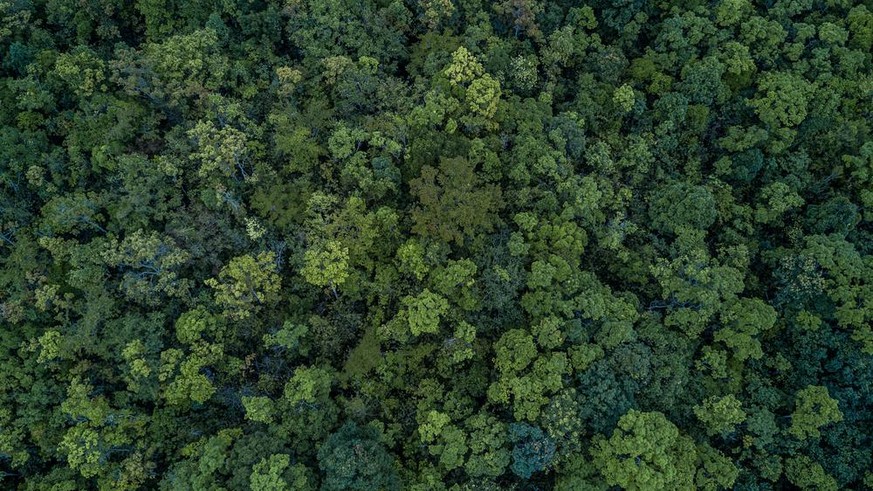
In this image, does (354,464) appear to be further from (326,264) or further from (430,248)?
(430,248)

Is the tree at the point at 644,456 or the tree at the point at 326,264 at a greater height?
the tree at the point at 326,264

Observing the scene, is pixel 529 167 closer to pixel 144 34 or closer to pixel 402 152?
pixel 402 152

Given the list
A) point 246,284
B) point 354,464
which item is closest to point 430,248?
point 246,284

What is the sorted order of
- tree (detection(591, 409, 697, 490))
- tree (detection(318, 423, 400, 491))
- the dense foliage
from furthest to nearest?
the dense foliage, tree (detection(591, 409, 697, 490)), tree (detection(318, 423, 400, 491))

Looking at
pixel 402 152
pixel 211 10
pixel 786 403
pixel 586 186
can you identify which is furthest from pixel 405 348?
pixel 211 10

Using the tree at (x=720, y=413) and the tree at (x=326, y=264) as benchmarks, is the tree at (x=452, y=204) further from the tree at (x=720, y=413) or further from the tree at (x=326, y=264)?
the tree at (x=720, y=413)

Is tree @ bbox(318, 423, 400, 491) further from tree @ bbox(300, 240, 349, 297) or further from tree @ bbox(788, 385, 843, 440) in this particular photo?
tree @ bbox(788, 385, 843, 440)

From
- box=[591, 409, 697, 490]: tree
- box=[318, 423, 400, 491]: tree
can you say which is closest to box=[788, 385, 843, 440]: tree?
box=[591, 409, 697, 490]: tree

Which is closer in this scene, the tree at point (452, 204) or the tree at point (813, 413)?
the tree at point (813, 413)

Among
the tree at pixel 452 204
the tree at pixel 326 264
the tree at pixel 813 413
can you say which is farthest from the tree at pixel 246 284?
the tree at pixel 813 413
